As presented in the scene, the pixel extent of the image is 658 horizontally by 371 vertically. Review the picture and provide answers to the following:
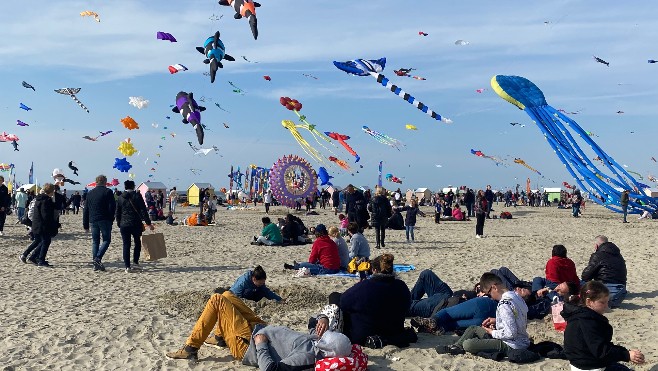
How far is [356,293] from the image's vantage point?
6.07m

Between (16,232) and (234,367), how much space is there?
54.6ft

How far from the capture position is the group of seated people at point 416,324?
184 inches

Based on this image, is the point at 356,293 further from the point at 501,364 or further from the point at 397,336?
the point at 501,364

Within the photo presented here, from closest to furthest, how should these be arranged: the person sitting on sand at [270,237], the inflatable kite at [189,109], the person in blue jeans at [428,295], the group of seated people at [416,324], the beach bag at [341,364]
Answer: the group of seated people at [416,324] < the beach bag at [341,364] < the person in blue jeans at [428,295] < the inflatable kite at [189,109] < the person sitting on sand at [270,237]

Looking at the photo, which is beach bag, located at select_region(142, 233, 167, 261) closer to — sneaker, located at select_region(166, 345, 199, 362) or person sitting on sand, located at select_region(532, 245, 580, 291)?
sneaker, located at select_region(166, 345, 199, 362)

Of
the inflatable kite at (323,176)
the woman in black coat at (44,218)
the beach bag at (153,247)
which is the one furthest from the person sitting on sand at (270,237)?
the inflatable kite at (323,176)

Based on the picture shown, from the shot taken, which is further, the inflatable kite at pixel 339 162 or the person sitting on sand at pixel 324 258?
the inflatable kite at pixel 339 162

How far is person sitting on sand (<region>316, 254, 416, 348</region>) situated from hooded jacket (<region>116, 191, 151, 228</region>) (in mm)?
6278

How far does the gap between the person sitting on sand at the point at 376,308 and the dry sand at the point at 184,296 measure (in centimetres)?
14

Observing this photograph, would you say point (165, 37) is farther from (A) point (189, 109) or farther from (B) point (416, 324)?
(B) point (416, 324)

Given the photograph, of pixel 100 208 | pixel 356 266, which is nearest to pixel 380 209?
pixel 356 266

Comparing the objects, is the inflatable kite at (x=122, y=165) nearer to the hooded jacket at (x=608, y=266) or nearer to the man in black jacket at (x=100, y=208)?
the man in black jacket at (x=100, y=208)

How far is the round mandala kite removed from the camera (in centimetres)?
3488

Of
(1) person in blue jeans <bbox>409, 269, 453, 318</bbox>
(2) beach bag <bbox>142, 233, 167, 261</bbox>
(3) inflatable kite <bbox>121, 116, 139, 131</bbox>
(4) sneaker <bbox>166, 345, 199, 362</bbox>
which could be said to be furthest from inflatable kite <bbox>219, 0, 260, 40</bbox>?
(3) inflatable kite <bbox>121, 116, 139, 131</bbox>
